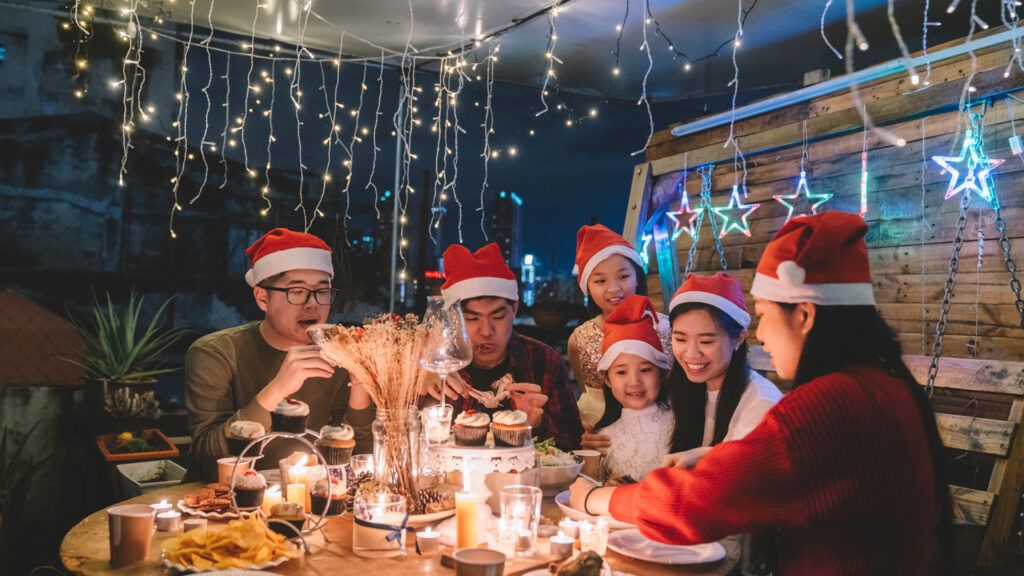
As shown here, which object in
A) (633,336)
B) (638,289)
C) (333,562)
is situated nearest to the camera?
(333,562)

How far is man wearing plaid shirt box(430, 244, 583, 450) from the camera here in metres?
3.29

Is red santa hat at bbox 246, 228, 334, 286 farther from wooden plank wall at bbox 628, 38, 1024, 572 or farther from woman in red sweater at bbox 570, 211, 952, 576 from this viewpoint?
wooden plank wall at bbox 628, 38, 1024, 572

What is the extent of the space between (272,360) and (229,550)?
1.44m

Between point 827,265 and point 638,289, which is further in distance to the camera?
point 638,289

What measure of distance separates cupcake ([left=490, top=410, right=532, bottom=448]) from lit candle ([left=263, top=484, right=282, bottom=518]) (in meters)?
0.71

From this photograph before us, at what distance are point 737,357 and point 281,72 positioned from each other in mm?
6891

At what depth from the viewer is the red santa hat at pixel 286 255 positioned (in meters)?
3.05

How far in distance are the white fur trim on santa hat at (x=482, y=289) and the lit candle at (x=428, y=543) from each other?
1629 mm

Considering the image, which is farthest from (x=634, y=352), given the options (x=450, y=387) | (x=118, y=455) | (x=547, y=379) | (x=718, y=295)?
(x=118, y=455)

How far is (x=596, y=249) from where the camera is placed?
3.78 meters

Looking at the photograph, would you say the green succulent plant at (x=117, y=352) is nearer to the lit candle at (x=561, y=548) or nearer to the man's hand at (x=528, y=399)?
the man's hand at (x=528, y=399)

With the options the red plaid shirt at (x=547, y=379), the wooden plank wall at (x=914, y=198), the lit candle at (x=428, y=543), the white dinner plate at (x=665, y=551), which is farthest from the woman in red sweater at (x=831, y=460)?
the wooden plank wall at (x=914, y=198)

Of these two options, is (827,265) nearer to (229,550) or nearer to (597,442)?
(597,442)

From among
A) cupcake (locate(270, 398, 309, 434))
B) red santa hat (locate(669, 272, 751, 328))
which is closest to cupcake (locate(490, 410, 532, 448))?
cupcake (locate(270, 398, 309, 434))
